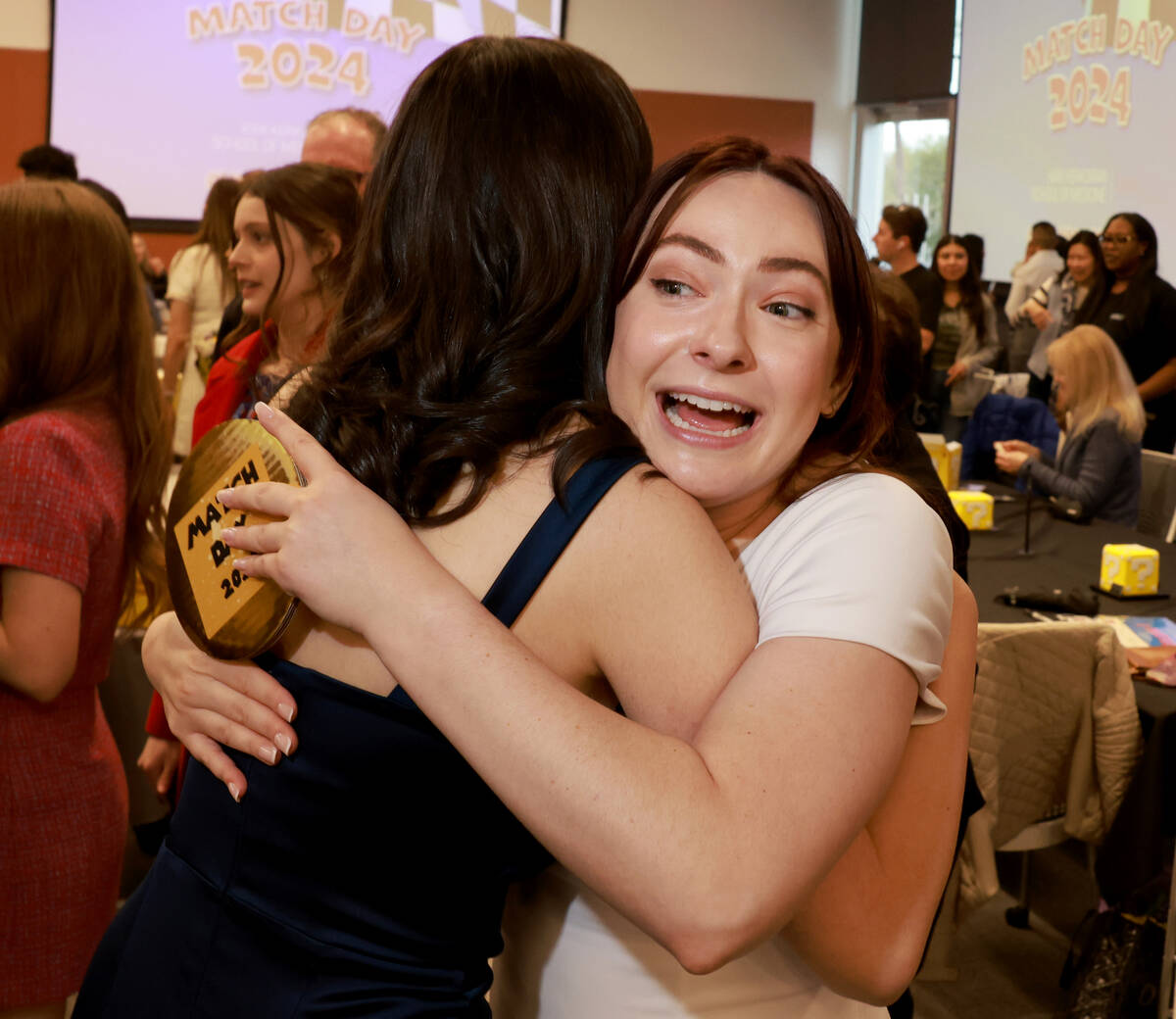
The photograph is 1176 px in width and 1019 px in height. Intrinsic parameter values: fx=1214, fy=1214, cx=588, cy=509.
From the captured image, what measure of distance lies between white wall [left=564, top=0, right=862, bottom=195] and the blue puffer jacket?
21.8 ft

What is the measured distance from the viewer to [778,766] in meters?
0.84

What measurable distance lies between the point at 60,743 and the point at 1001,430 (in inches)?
183

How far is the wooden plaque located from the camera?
3.35 ft

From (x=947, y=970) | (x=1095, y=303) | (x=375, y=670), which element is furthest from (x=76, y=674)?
(x=1095, y=303)

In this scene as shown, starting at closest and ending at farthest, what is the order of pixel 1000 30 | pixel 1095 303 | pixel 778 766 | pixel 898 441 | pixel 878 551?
1. pixel 778 766
2. pixel 878 551
3. pixel 898 441
4. pixel 1095 303
5. pixel 1000 30

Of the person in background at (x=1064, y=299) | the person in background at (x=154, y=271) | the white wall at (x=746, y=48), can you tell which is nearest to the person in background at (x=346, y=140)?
the person in background at (x=1064, y=299)

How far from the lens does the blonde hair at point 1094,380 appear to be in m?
4.34

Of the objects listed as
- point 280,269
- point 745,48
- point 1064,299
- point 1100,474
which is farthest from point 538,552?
point 745,48

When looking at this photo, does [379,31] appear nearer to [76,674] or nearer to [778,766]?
[76,674]

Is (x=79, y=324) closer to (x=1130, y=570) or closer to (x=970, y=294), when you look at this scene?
(x=1130, y=570)

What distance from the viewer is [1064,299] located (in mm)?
7691

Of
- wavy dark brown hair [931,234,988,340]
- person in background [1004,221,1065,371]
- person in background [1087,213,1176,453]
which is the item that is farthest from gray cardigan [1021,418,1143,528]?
person in background [1004,221,1065,371]

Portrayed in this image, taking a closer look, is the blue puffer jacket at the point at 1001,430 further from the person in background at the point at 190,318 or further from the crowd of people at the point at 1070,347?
the person in background at the point at 190,318

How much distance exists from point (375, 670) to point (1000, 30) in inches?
405
